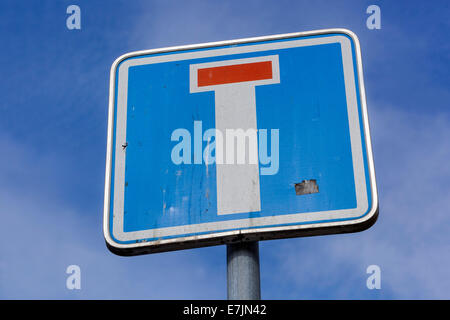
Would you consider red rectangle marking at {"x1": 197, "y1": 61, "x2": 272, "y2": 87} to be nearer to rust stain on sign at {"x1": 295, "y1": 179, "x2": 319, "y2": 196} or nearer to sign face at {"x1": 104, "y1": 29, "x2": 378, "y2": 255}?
sign face at {"x1": 104, "y1": 29, "x2": 378, "y2": 255}

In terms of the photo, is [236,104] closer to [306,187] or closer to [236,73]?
[236,73]

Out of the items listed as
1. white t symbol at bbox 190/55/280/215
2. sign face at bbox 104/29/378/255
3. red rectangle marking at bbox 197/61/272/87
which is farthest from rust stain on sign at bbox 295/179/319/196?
red rectangle marking at bbox 197/61/272/87

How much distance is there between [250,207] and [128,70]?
1.08 metres

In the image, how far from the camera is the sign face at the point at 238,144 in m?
2.36

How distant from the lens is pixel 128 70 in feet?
9.68

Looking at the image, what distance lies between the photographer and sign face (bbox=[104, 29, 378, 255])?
236 cm

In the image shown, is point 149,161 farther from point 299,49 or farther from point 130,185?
point 299,49

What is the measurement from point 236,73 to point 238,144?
42 centimetres

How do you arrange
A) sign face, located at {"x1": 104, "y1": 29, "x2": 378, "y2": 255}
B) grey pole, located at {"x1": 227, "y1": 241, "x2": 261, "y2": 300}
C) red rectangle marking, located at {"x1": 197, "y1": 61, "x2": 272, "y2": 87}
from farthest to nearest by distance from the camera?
red rectangle marking, located at {"x1": 197, "y1": 61, "x2": 272, "y2": 87} < sign face, located at {"x1": 104, "y1": 29, "x2": 378, "y2": 255} < grey pole, located at {"x1": 227, "y1": 241, "x2": 261, "y2": 300}

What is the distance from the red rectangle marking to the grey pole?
0.85m

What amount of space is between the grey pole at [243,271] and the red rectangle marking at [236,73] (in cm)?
85

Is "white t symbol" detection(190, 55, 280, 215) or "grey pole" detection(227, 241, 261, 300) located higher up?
"white t symbol" detection(190, 55, 280, 215)

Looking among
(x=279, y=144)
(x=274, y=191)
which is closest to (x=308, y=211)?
(x=274, y=191)

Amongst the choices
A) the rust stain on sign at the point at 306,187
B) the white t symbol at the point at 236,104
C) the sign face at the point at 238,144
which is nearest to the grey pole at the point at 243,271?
the sign face at the point at 238,144
